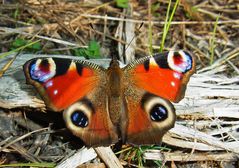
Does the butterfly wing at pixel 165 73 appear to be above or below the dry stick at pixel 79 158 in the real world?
above

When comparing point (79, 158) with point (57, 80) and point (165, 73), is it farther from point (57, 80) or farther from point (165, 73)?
point (165, 73)

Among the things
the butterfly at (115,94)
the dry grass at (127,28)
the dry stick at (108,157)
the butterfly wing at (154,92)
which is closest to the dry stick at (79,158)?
the dry stick at (108,157)

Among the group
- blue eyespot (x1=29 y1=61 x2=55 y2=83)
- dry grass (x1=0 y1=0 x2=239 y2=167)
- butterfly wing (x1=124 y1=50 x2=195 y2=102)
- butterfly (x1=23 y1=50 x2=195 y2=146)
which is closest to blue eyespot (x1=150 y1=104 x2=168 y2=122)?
butterfly (x1=23 y1=50 x2=195 y2=146)

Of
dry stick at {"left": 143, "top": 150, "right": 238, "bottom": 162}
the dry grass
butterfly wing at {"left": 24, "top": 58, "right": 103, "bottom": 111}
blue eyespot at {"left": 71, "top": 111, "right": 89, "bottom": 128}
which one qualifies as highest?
the dry grass

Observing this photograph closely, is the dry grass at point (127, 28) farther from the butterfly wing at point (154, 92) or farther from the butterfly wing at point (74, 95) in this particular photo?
the butterfly wing at point (74, 95)

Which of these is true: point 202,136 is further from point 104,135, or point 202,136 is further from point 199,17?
point 199,17

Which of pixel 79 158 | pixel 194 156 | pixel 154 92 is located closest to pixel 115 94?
pixel 154 92

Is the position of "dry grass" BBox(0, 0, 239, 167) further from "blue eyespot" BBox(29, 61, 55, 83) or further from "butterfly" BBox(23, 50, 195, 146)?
"blue eyespot" BBox(29, 61, 55, 83)
